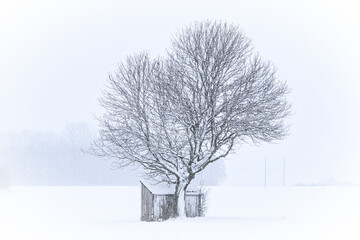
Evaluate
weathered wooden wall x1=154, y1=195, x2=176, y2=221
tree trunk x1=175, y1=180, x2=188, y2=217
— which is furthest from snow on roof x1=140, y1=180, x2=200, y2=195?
tree trunk x1=175, y1=180, x2=188, y2=217

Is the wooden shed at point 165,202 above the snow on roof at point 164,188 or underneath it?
underneath

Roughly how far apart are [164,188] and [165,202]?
128 cm

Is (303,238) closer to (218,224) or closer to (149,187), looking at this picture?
(218,224)

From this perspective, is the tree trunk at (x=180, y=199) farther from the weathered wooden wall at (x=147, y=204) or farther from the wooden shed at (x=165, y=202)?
the weathered wooden wall at (x=147, y=204)

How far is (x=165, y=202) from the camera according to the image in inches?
1384

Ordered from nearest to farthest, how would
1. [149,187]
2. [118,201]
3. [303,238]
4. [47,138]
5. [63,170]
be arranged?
[303,238]
[149,187]
[118,201]
[63,170]
[47,138]

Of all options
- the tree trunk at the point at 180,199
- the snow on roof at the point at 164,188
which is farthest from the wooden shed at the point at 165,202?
the tree trunk at the point at 180,199

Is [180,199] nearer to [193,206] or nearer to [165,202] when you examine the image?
[165,202]

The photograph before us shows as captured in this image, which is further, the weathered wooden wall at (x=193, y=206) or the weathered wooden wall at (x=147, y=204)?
the weathered wooden wall at (x=193, y=206)

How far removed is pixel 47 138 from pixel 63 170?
14292 millimetres

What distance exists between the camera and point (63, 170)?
4449 inches

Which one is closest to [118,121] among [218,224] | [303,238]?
[218,224]

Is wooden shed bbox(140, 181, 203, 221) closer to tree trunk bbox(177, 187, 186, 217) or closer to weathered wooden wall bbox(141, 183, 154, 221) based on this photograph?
weathered wooden wall bbox(141, 183, 154, 221)

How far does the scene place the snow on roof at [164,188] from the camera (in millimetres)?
35469
